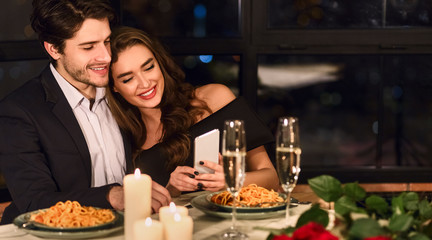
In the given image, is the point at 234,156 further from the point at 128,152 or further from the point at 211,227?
the point at 128,152

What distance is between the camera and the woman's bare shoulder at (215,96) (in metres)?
2.59

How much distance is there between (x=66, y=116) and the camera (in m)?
2.10

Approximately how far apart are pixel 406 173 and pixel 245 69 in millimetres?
1061

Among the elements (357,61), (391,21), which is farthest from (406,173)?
(357,61)

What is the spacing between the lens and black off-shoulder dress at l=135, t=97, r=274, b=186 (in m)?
2.27

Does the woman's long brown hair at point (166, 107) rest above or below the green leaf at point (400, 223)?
above

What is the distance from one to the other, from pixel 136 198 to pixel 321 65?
836cm

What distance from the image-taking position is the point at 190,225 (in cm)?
120

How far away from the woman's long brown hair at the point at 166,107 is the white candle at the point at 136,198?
97 cm

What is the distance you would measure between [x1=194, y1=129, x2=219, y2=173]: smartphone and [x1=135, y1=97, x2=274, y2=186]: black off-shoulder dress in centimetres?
51

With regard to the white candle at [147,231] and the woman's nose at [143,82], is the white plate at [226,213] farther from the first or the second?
the woman's nose at [143,82]

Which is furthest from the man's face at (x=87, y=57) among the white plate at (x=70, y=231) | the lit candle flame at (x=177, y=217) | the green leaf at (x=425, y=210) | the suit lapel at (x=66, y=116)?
the green leaf at (x=425, y=210)

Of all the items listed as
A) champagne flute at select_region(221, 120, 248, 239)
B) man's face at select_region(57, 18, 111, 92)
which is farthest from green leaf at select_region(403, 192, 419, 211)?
man's face at select_region(57, 18, 111, 92)

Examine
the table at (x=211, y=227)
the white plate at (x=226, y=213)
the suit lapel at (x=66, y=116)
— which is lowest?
the table at (x=211, y=227)
